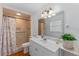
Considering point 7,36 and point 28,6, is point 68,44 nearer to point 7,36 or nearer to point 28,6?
point 28,6

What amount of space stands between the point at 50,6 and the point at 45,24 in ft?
1.00

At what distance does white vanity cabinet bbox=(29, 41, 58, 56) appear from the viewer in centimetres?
117

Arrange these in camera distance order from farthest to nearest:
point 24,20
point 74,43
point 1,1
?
1. point 24,20
2. point 1,1
3. point 74,43

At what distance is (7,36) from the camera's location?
1.42 metres

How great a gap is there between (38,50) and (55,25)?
480 mm

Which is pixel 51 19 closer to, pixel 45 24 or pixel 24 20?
pixel 45 24

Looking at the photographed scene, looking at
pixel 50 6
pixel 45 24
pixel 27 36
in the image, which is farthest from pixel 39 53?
pixel 50 6

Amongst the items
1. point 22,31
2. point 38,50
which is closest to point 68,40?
point 38,50

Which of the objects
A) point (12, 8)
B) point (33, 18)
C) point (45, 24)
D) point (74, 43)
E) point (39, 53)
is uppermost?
point (12, 8)

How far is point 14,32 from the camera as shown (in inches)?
54.4

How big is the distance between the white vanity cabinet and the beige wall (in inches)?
5.6

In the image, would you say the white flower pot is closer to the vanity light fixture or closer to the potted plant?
the potted plant

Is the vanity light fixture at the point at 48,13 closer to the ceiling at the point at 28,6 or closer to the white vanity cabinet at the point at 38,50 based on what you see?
the ceiling at the point at 28,6

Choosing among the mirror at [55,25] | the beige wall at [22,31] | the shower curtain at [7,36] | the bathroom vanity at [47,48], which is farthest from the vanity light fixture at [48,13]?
the shower curtain at [7,36]
